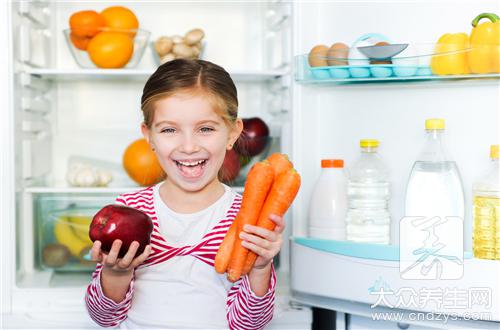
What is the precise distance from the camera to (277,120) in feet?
6.36

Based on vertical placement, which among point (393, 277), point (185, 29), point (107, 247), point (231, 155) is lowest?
point (393, 277)

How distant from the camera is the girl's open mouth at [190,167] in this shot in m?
1.22

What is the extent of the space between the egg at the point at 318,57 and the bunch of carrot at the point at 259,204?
379 mm

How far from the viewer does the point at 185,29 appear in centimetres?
203

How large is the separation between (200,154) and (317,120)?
1.81ft

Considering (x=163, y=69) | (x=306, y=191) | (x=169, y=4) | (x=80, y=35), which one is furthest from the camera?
(x=169, y=4)

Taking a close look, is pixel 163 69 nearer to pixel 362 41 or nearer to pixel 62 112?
pixel 362 41

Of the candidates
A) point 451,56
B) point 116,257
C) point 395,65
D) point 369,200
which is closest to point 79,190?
point 116,257

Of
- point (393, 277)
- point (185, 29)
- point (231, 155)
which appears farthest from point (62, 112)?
point (393, 277)

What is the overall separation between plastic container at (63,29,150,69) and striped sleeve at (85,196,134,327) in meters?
0.75

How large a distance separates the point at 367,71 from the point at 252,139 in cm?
47

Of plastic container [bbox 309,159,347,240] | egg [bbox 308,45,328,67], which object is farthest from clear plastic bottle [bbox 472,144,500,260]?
egg [bbox 308,45,328,67]

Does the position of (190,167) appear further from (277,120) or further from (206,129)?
(277,120)

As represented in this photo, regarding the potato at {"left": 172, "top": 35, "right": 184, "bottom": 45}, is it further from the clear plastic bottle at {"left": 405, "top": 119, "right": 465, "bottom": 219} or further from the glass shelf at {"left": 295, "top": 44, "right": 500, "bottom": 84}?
the clear plastic bottle at {"left": 405, "top": 119, "right": 465, "bottom": 219}
